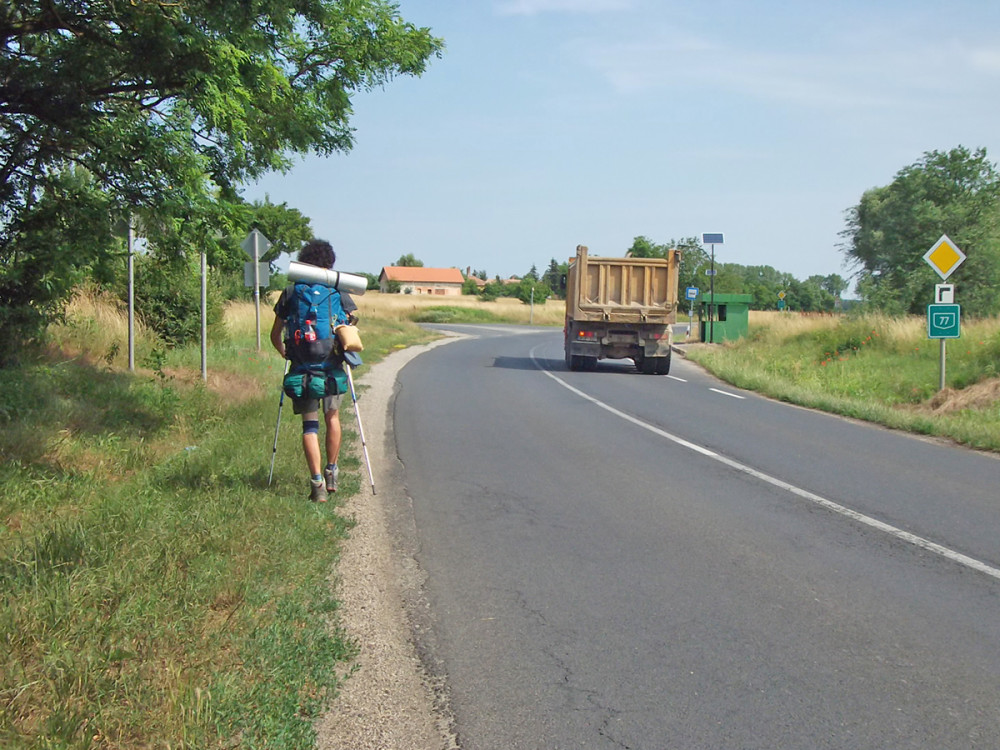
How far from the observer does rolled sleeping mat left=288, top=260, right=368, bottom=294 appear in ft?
22.3

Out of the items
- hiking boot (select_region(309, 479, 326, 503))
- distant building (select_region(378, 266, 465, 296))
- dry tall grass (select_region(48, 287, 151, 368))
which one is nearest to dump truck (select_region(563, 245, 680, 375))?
dry tall grass (select_region(48, 287, 151, 368))

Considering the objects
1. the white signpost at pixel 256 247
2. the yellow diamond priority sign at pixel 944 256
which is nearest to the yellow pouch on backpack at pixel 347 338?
the white signpost at pixel 256 247

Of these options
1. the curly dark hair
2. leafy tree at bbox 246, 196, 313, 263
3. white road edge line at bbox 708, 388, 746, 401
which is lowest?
white road edge line at bbox 708, 388, 746, 401

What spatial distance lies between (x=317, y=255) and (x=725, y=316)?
31722 millimetres

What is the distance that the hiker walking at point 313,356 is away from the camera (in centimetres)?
680

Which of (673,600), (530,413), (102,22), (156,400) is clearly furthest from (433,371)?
(673,600)

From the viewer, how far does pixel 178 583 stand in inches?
179

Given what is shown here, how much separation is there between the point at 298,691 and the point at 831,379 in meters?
19.8

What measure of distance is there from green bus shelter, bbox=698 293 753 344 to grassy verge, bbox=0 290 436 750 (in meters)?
29.3

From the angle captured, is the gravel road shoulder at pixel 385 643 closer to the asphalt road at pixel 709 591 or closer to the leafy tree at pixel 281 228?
the asphalt road at pixel 709 591

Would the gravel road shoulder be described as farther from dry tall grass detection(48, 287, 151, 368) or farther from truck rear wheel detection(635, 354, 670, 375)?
truck rear wheel detection(635, 354, 670, 375)

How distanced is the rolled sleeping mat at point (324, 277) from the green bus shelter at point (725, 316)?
101 ft

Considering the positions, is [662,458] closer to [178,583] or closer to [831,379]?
[178,583]

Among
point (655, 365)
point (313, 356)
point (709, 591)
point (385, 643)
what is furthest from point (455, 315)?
point (385, 643)
